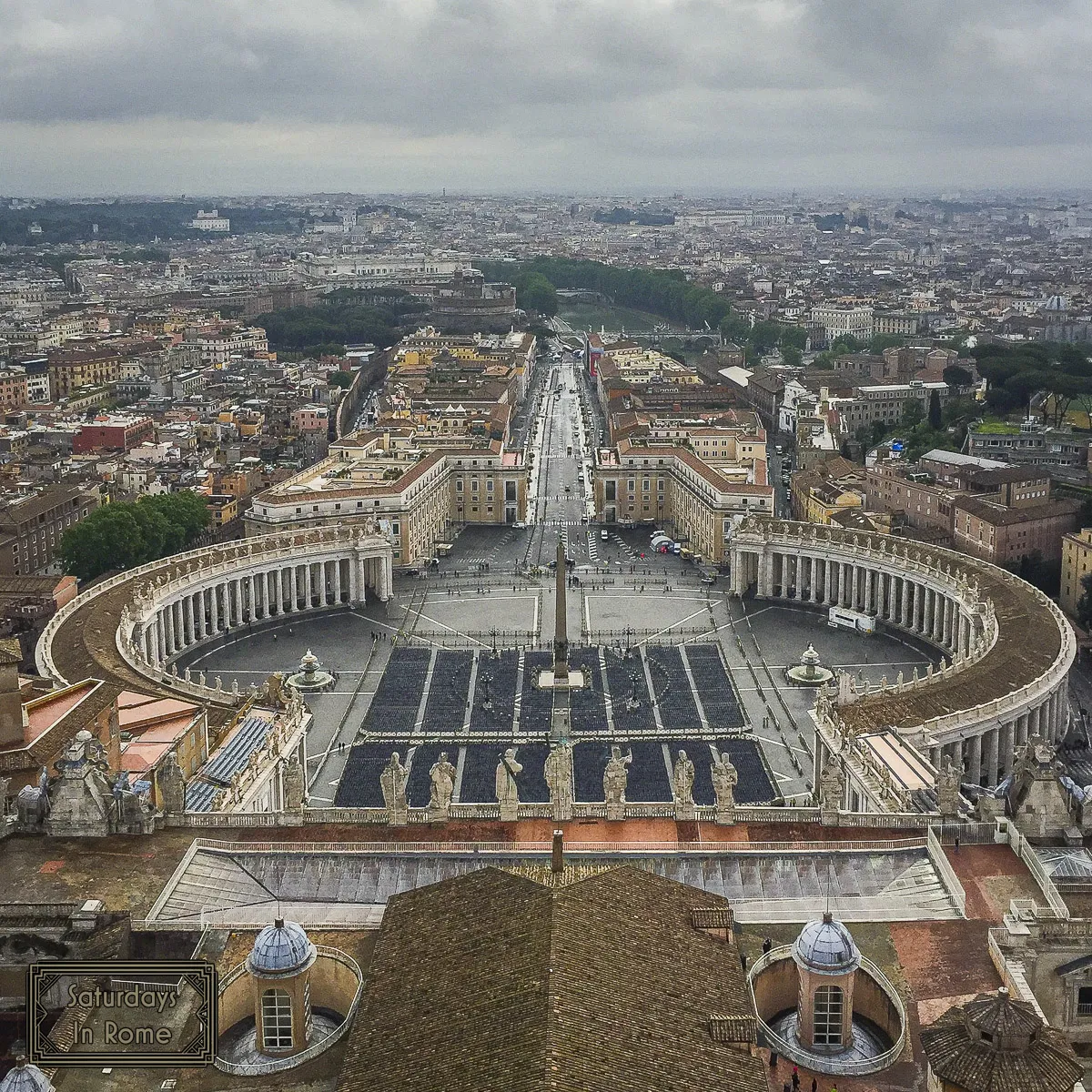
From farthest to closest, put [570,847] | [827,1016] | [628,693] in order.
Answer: [628,693], [570,847], [827,1016]

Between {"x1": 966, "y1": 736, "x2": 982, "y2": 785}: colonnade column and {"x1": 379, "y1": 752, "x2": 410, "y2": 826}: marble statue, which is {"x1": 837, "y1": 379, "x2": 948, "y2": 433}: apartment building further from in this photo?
{"x1": 379, "y1": 752, "x2": 410, "y2": 826}: marble statue

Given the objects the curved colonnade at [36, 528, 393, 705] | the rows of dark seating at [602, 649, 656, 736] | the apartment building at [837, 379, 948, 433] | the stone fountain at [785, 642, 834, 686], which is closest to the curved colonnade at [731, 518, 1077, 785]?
the stone fountain at [785, 642, 834, 686]

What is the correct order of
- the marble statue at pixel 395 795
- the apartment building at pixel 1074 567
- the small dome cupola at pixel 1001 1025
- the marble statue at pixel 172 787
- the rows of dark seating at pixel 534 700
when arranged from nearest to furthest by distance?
the small dome cupola at pixel 1001 1025, the marble statue at pixel 172 787, the marble statue at pixel 395 795, the rows of dark seating at pixel 534 700, the apartment building at pixel 1074 567

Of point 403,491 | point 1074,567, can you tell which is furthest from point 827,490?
point 403,491

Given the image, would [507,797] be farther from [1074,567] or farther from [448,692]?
[1074,567]

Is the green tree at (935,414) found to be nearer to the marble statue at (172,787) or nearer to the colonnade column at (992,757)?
the colonnade column at (992,757)

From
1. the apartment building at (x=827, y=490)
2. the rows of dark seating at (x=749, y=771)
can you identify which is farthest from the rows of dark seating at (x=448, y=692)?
the apartment building at (x=827, y=490)

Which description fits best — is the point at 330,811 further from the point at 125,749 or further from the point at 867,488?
the point at 867,488
